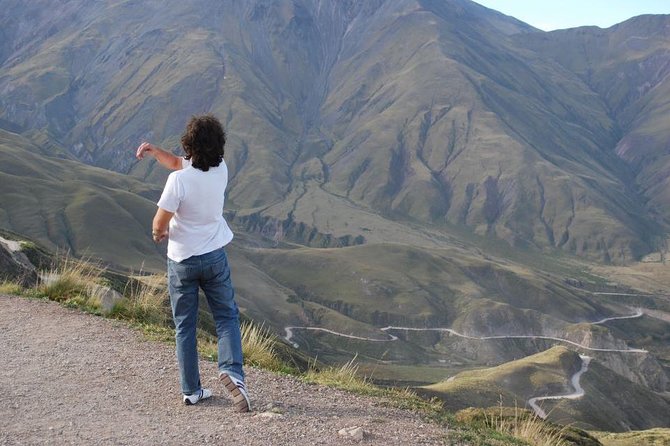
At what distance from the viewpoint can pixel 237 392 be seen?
984cm

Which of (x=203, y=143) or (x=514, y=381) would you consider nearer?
(x=203, y=143)

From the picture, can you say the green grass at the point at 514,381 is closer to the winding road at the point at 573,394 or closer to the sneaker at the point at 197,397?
the winding road at the point at 573,394

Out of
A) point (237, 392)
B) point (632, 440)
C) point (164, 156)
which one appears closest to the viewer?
point (237, 392)

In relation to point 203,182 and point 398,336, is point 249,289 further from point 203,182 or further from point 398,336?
point 203,182

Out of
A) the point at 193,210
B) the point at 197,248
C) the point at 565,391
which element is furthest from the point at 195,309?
the point at 565,391

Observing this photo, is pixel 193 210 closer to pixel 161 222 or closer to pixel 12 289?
pixel 161 222

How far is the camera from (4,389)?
10281 millimetres

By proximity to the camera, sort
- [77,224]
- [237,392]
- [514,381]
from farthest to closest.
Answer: [77,224], [514,381], [237,392]

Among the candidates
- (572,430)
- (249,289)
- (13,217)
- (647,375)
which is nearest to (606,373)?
(647,375)

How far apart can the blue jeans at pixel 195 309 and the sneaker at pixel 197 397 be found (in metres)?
0.06

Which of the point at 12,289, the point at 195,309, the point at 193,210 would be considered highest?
the point at 193,210

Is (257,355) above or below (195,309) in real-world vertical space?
below

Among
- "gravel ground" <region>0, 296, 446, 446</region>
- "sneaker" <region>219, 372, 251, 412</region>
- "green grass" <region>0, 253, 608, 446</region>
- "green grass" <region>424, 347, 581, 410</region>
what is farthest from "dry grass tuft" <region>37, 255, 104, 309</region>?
"green grass" <region>424, 347, 581, 410</region>

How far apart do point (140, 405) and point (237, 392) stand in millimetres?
1456
